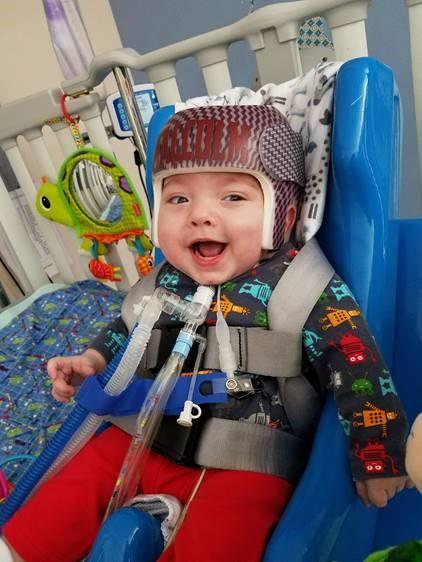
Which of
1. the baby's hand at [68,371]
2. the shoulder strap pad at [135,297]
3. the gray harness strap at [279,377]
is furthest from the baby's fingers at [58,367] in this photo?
the gray harness strap at [279,377]

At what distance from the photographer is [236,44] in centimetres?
163

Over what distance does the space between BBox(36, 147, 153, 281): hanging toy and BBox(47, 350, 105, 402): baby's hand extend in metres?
0.45

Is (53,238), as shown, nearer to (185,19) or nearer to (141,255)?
(141,255)

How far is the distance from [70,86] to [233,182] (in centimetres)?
71

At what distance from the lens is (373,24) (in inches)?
56.3

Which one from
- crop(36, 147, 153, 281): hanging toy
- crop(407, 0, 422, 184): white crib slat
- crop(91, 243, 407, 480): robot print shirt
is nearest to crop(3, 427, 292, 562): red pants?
crop(91, 243, 407, 480): robot print shirt

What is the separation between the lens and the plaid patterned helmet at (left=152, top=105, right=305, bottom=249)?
709mm

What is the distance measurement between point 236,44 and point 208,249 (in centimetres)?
115

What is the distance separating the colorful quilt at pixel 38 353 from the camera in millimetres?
1115

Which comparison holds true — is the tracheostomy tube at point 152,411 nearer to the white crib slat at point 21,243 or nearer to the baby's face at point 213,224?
the baby's face at point 213,224

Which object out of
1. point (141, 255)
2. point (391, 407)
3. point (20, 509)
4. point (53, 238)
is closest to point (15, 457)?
point (20, 509)

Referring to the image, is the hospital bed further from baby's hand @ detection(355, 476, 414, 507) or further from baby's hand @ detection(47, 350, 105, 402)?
baby's hand @ detection(47, 350, 105, 402)

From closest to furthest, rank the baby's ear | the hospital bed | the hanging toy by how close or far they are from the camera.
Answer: the baby's ear
the hospital bed
the hanging toy

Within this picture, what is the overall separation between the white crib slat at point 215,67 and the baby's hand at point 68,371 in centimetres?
65
